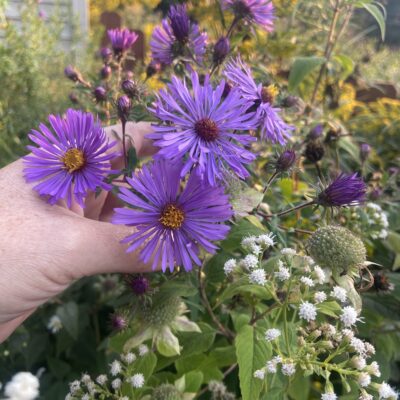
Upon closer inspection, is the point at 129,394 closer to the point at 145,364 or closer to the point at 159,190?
the point at 145,364

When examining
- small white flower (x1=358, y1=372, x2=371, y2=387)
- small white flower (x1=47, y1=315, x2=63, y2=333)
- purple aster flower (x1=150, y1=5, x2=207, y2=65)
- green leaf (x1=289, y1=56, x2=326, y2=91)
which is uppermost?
purple aster flower (x1=150, y1=5, x2=207, y2=65)

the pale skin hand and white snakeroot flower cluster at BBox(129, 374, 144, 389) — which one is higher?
the pale skin hand

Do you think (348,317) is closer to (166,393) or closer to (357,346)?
(357,346)

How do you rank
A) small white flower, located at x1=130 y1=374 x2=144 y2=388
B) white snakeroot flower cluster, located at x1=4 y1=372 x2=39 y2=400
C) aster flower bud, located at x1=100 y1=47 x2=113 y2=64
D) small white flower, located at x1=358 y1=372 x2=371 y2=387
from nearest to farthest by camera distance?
white snakeroot flower cluster, located at x1=4 y1=372 x2=39 y2=400, small white flower, located at x1=358 y1=372 x2=371 y2=387, small white flower, located at x1=130 y1=374 x2=144 y2=388, aster flower bud, located at x1=100 y1=47 x2=113 y2=64

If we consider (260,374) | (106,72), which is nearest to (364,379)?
(260,374)

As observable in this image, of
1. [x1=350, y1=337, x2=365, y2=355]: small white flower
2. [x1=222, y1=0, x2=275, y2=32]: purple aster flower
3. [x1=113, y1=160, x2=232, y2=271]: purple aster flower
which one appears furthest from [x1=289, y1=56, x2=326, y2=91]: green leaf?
[x1=350, y1=337, x2=365, y2=355]: small white flower

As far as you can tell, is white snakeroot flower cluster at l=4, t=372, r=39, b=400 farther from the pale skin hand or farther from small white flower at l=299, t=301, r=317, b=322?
small white flower at l=299, t=301, r=317, b=322

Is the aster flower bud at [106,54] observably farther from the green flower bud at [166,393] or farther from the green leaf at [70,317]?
the green flower bud at [166,393]
